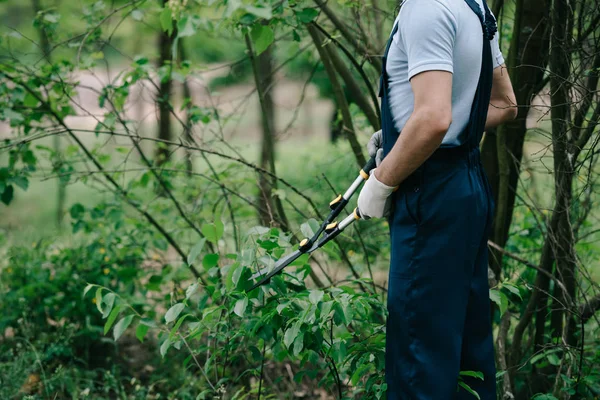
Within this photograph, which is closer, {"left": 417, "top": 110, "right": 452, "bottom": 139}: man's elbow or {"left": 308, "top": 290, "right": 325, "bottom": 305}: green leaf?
{"left": 417, "top": 110, "right": 452, "bottom": 139}: man's elbow

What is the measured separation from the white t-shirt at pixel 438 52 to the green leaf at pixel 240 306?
2.63 ft

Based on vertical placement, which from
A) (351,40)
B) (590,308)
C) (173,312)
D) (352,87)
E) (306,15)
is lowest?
(590,308)

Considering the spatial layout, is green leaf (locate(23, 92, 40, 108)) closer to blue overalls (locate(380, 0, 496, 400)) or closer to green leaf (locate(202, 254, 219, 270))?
green leaf (locate(202, 254, 219, 270))

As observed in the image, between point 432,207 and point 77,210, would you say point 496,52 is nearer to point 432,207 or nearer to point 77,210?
Result: point 432,207

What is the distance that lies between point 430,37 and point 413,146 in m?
0.32

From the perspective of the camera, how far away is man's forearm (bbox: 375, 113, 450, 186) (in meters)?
1.79

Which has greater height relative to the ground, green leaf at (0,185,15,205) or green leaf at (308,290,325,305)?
green leaf at (0,185,15,205)

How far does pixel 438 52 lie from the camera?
1784mm

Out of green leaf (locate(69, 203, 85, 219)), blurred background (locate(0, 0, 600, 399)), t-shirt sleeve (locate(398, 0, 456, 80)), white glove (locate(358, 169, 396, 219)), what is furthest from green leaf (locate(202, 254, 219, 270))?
green leaf (locate(69, 203, 85, 219))

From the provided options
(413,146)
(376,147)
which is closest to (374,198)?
(413,146)

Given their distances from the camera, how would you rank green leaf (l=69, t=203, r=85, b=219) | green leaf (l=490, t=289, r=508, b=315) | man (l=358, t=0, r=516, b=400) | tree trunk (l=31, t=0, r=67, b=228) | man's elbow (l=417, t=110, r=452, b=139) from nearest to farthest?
1. man's elbow (l=417, t=110, r=452, b=139)
2. man (l=358, t=0, r=516, b=400)
3. green leaf (l=490, t=289, r=508, b=315)
4. tree trunk (l=31, t=0, r=67, b=228)
5. green leaf (l=69, t=203, r=85, b=219)

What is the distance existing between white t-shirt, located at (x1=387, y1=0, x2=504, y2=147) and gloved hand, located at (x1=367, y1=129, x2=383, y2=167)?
18 cm

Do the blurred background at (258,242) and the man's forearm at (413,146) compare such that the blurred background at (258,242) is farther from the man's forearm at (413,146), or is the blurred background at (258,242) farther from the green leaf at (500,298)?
the man's forearm at (413,146)

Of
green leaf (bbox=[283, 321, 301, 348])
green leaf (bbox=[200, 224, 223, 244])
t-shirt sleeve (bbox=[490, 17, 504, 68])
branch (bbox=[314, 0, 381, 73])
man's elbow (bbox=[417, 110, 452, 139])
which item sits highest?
branch (bbox=[314, 0, 381, 73])
